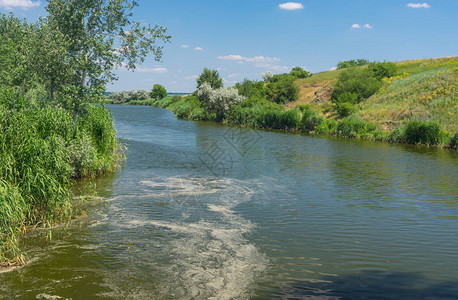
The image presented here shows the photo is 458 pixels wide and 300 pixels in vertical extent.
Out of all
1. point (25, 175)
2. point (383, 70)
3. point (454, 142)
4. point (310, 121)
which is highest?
point (383, 70)

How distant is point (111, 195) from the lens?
17562 mm

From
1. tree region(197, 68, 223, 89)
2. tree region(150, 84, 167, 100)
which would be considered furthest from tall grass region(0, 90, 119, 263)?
tree region(150, 84, 167, 100)

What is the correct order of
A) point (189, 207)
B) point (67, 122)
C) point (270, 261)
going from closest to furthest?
point (270, 261), point (189, 207), point (67, 122)

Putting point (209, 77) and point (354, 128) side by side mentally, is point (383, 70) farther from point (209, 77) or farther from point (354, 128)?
point (209, 77)

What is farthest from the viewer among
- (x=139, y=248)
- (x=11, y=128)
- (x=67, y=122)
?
(x=67, y=122)

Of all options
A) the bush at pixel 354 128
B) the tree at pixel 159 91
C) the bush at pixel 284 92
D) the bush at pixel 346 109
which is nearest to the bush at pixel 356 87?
the bush at pixel 346 109

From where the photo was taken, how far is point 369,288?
9.04 m

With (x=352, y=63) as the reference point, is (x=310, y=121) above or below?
below

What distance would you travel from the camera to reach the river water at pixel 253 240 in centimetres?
908

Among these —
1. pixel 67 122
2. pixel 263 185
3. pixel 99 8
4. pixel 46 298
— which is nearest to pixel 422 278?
pixel 46 298

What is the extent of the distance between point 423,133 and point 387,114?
1206 cm

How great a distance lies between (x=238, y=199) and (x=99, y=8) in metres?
12.8

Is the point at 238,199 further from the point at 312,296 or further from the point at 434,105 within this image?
the point at 434,105

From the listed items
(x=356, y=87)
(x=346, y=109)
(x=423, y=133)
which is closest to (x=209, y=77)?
(x=356, y=87)
